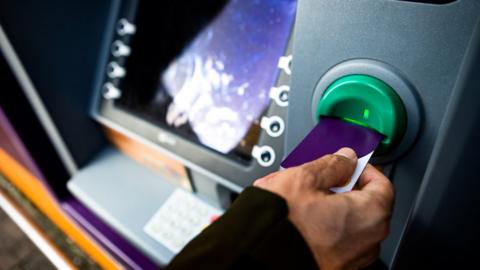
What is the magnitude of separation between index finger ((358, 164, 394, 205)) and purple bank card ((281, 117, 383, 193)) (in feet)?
0.08

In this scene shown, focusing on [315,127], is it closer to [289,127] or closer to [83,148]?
[289,127]

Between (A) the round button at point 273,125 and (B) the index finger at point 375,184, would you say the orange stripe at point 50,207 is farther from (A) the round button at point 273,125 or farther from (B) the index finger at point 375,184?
(B) the index finger at point 375,184

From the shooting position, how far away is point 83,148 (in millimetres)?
1244

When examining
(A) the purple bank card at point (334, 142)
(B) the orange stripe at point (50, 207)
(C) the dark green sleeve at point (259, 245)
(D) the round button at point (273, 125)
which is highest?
(A) the purple bank card at point (334, 142)

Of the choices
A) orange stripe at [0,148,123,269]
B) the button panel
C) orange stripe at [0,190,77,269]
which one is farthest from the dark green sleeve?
orange stripe at [0,190,77,269]

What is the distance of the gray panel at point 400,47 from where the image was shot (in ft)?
1.64

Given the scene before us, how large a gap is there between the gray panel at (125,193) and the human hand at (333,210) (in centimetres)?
62

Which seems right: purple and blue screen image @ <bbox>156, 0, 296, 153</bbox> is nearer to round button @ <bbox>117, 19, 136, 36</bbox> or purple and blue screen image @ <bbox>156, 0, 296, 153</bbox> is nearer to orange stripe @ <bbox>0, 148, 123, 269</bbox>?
round button @ <bbox>117, 19, 136, 36</bbox>

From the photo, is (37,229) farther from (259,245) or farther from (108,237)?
(259,245)

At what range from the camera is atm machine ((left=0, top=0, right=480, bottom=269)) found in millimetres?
496

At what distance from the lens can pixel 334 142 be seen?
1.92 ft

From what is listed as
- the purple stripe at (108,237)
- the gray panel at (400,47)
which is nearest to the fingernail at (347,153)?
the gray panel at (400,47)

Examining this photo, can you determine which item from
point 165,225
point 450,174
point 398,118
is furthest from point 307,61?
point 165,225

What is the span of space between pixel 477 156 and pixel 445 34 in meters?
0.17
